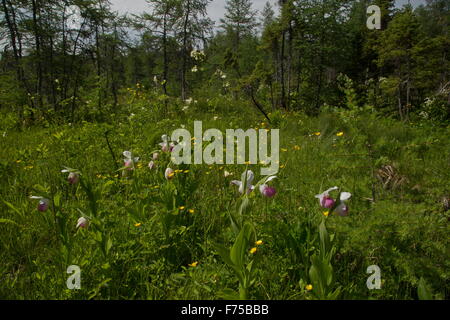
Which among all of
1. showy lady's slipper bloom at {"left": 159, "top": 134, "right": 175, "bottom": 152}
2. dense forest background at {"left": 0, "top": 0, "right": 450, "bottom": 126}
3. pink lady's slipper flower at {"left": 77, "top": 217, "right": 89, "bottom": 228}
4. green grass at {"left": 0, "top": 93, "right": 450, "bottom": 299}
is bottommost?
green grass at {"left": 0, "top": 93, "right": 450, "bottom": 299}

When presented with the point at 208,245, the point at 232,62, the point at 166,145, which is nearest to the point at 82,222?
the point at 208,245

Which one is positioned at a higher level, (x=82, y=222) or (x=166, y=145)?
(x=166, y=145)

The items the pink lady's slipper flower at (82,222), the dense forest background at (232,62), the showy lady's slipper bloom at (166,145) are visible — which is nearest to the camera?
the pink lady's slipper flower at (82,222)


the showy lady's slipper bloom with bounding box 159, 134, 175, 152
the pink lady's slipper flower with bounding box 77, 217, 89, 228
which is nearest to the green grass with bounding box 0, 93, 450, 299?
the pink lady's slipper flower with bounding box 77, 217, 89, 228

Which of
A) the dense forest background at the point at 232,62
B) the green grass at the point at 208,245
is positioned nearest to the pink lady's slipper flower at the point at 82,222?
the green grass at the point at 208,245

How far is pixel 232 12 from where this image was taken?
21.0 metres

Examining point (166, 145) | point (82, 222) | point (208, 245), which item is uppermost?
point (166, 145)

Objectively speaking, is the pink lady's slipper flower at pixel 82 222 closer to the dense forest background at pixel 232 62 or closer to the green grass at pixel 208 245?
the green grass at pixel 208 245

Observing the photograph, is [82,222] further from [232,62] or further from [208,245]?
[232,62]

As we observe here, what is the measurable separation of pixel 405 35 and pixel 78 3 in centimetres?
1005

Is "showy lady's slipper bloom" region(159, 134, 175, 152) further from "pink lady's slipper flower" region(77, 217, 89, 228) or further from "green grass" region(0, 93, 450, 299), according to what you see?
"pink lady's slipper flower" region(77, 217, 89, 228)

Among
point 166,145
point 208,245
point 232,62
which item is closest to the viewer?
point 208,245
